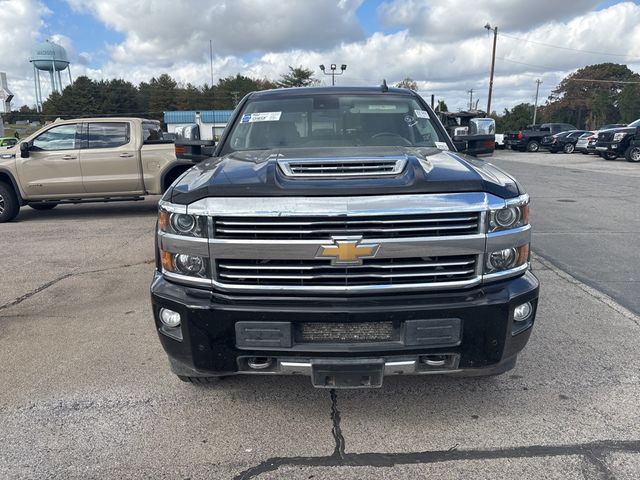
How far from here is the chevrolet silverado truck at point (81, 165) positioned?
938 cm

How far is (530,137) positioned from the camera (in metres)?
32.6

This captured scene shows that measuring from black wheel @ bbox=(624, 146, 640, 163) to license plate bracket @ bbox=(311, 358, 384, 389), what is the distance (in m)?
23.6

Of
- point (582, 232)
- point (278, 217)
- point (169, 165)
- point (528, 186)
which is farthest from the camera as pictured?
point (528, 186)

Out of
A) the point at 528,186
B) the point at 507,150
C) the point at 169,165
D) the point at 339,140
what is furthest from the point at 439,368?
the point at 507,150

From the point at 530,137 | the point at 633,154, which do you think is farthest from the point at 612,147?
the point at 530,137

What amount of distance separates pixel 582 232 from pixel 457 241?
6415 mm

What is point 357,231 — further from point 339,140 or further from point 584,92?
point 584,92

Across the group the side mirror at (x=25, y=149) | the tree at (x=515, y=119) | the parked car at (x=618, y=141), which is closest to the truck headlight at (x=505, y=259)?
the side mirror at (x=25, y=149)

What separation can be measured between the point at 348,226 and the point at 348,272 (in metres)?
0.23

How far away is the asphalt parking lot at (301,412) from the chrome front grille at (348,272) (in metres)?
0.90

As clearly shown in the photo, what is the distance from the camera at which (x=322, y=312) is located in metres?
2.49

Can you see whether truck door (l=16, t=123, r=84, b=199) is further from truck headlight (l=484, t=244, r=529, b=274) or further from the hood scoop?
truck headlight (l=484, t=244, r=529, b=274)

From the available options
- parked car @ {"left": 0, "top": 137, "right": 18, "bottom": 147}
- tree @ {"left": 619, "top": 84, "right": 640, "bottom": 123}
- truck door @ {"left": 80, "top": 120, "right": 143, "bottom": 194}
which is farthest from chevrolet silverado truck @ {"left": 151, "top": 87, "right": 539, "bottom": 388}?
tree @ {"left": 619, "top": 84, "right": 640, "bottom": 123}

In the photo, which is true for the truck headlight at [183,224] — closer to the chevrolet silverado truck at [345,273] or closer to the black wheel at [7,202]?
the chevrolet silverado truck at [345,273]
